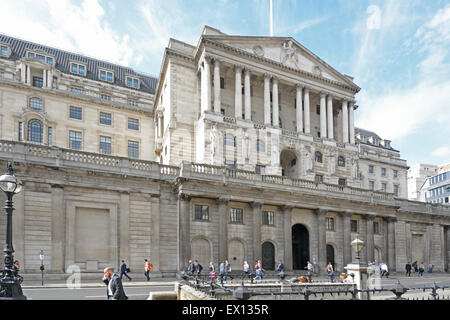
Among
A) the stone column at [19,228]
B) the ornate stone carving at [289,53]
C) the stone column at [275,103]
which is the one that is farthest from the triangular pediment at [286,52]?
the stone column at [19,228]

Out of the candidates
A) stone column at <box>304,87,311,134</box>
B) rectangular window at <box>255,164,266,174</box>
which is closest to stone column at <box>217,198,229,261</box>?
rectangular window at <box>255,164,266,174</box>

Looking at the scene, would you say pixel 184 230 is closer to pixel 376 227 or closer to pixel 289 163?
pixel 289 163

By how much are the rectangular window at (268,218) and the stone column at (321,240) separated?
509cm

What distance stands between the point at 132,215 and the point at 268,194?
42.8 feet

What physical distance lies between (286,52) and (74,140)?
29.8 metres

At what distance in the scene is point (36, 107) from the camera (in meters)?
49.9

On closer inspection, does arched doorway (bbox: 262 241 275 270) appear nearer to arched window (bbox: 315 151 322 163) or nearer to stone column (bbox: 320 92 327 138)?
arched window (bbox: 315 151 322 163)

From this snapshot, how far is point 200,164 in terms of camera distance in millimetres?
34938

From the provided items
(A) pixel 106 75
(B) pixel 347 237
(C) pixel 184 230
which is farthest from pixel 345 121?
(A) pixel 106 75

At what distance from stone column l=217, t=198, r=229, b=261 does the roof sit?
105ft

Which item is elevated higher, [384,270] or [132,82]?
[132,82]

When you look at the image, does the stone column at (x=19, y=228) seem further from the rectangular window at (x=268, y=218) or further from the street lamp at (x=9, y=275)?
the rectangular window at (x=268, y=218)
